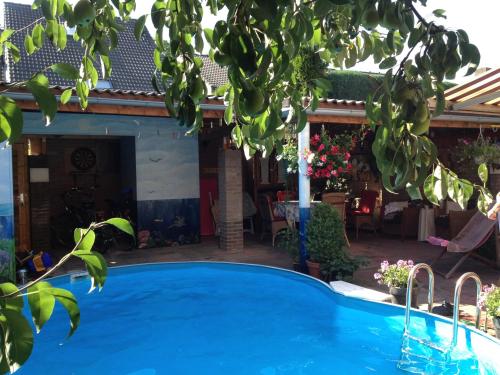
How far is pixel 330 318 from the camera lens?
18.6 ft

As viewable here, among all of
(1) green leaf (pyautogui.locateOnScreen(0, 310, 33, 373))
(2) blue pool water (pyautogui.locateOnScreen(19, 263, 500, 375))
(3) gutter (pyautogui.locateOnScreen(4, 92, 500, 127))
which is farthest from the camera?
(3) gutter (pyautogui.locateOnScreen(4, 92, 500, 127))

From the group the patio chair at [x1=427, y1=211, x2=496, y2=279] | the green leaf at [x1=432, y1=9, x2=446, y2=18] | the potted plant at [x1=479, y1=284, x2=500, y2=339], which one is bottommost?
the potted plant at [x1=479, y1=284, x2=500, y2=339]

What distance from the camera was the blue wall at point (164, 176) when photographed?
10000 mm

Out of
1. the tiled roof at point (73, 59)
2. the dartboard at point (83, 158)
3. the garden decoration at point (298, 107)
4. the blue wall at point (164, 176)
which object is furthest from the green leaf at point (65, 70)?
the tiled roof at point (73, 59)

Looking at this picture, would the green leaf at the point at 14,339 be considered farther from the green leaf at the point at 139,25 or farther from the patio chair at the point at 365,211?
Answer: the patio chair at the point at 365,211

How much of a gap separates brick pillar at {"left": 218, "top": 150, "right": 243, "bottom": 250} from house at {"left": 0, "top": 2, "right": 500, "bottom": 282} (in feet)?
0.07

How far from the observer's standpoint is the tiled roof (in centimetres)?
1467

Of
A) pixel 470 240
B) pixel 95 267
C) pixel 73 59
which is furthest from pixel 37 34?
pixel 73 59

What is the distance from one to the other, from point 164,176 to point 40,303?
9811 millimetres

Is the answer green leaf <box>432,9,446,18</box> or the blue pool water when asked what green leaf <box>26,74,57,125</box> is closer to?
green leaf <box>432,9,446,18</box>

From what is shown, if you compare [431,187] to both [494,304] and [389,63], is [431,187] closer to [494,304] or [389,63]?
[389,63]

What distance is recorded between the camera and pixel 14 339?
2.20ft

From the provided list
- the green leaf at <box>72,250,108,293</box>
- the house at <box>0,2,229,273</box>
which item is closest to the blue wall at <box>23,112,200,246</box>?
the house at <box>0,2,229,273</box>

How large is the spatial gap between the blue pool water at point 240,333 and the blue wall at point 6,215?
74 cm
